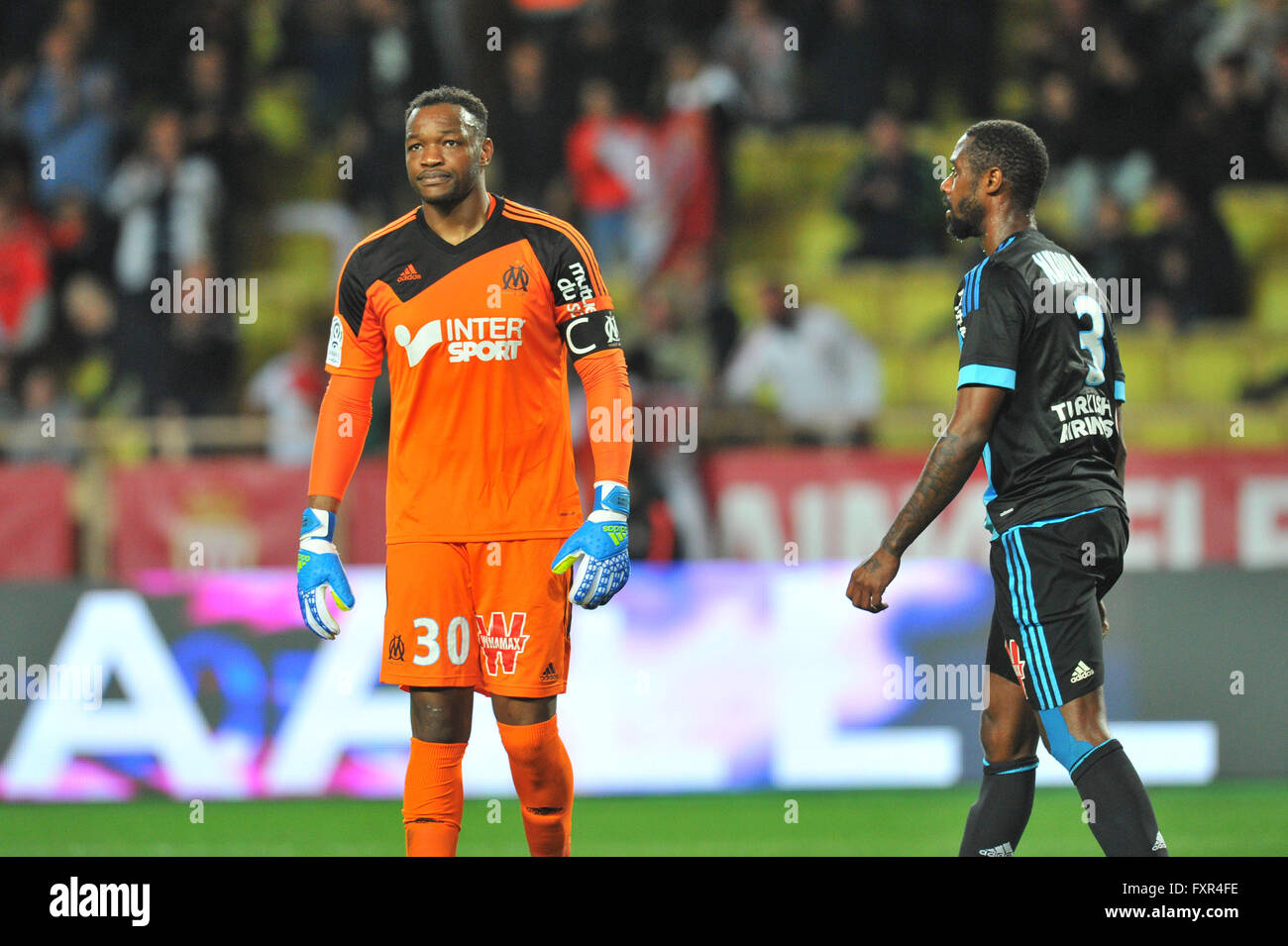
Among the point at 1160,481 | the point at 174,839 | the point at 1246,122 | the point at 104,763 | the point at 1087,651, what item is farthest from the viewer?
the point at 1246,122

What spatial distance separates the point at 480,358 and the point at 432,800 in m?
1.41

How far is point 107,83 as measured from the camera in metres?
13.8

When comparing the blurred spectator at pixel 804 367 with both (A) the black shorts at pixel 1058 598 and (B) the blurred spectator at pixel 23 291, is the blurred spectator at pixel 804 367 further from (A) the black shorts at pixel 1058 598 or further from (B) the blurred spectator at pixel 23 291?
(A) the black shorts at pixel 1058 598

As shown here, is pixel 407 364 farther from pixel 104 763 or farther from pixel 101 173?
pixel 101 173

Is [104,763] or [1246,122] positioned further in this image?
[1246,122]

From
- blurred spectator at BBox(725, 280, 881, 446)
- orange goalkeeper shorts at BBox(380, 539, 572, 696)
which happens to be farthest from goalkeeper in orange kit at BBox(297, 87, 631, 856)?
blurred spectator at BBox(725, 280, 881, 446)

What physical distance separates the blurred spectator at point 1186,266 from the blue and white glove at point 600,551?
319 inches

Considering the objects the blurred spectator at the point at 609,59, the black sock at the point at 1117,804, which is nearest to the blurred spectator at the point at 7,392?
the blurred spectator at the point at 609,59

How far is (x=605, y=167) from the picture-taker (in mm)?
Result: 12578

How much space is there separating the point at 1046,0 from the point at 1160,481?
7048 mm

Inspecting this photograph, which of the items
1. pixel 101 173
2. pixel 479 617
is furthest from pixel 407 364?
pixel 101 173

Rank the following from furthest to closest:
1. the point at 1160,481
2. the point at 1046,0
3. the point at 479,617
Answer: the point at 1046,0 → the point at 1160,481 → the point at 479,617

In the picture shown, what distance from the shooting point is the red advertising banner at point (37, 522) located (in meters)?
10.3

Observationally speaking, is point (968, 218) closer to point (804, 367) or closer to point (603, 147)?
point (804, 367)
